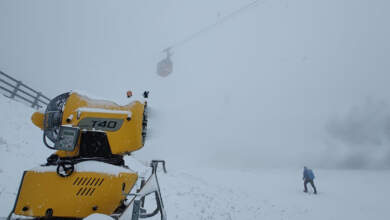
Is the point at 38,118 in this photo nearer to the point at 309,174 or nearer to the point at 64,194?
the point at 64,194

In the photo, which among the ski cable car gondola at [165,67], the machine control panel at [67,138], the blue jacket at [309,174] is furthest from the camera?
the ski cable car gondola at [165,67]

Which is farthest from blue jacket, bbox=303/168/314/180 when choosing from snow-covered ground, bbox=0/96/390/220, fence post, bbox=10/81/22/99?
fence post, bbox=10/81/22/99

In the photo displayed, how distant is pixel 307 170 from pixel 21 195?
12.8 meters

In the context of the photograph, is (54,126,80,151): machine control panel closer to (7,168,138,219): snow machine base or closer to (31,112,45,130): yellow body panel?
(7,168,138,219): snow machine base

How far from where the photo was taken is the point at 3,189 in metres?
4.18

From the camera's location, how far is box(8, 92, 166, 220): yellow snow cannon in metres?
2.02

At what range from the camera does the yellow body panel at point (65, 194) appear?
6.57 ft

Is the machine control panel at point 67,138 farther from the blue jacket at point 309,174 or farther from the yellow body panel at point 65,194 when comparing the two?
the blue jacket at point 309,174

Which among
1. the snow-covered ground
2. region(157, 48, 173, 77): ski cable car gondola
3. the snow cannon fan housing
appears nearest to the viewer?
the snow cannon fan housing

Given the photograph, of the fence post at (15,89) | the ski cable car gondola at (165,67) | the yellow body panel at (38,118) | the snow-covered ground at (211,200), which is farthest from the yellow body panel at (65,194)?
the ski cable car gondola at (165,67)

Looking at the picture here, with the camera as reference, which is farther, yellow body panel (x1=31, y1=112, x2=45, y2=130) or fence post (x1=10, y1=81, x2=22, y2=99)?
fence post (x1=10, y1=81, x2=22, y2=99)

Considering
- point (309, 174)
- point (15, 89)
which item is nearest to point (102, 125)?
point (309, 174)

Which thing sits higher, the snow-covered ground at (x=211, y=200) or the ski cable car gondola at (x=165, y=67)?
the ski cable car gondola at (x=165, y=67)

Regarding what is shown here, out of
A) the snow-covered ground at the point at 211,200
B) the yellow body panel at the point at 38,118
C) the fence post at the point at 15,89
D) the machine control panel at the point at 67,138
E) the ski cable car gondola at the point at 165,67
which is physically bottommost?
the snow-covered ground at the point at 211,200
